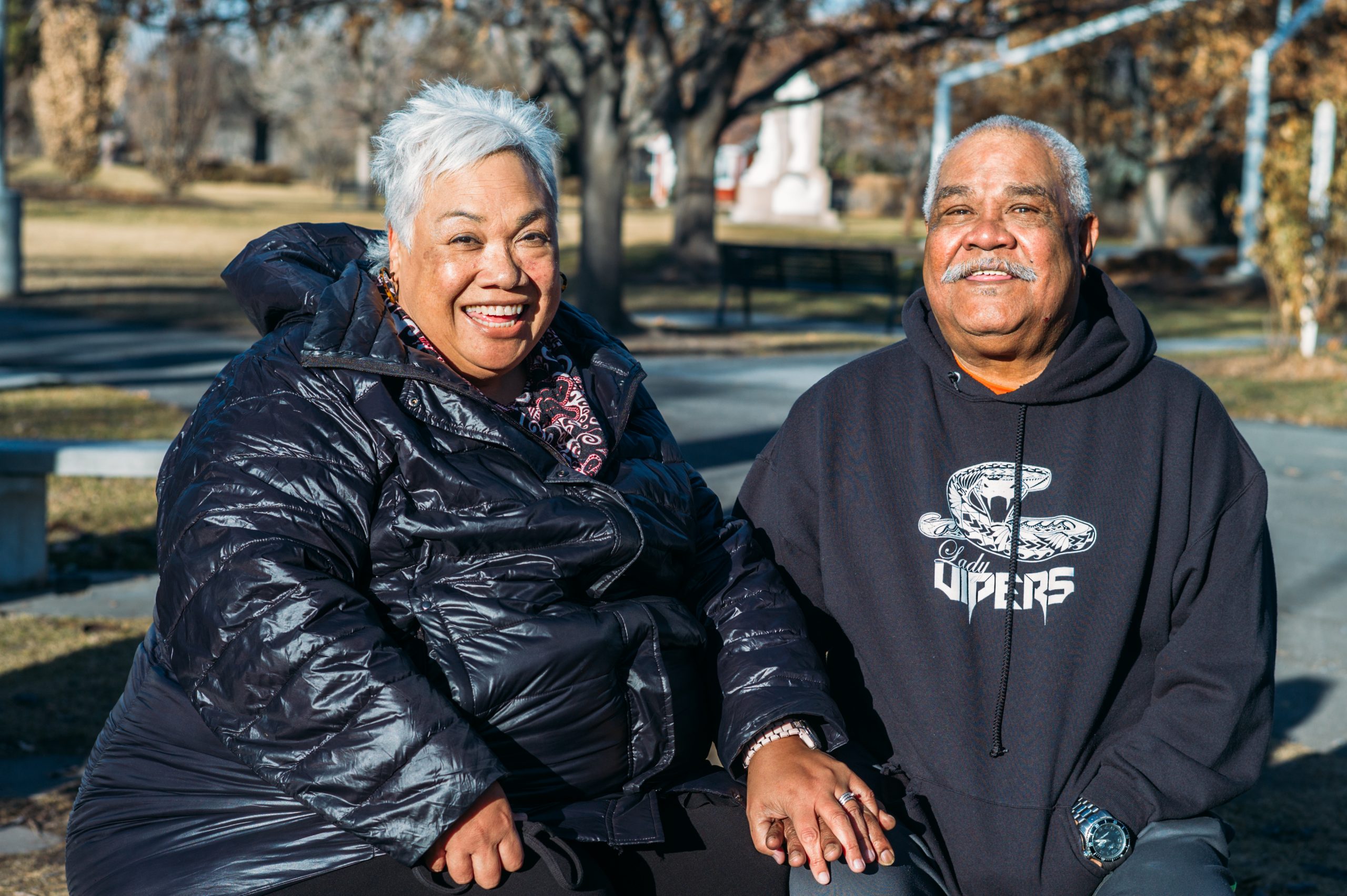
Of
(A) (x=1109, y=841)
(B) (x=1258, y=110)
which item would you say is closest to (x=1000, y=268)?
(A) (x=1109, y=841)

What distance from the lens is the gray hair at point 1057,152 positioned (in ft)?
8.96

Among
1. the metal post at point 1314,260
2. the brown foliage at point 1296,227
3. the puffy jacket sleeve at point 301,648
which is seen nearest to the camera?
the puffy jacket sleeve at point 301,648

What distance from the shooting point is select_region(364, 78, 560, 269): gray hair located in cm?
250

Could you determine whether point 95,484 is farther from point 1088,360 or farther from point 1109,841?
point 1109,841

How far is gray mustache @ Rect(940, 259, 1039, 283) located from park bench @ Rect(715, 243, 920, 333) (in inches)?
565

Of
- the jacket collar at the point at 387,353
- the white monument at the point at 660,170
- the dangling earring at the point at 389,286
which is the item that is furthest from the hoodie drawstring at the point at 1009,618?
the white monument at the point at 660,170

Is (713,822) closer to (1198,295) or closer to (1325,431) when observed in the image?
(1325,431)

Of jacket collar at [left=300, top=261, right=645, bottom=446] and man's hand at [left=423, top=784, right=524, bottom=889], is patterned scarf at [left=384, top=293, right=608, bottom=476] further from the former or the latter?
man's hand at [left=423, top=784, right=524, bottom=889]

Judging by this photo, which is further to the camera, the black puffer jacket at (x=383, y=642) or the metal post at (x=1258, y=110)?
Result: the metal post at (x=1258, y=110)

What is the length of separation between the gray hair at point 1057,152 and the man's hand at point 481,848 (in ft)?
4.84

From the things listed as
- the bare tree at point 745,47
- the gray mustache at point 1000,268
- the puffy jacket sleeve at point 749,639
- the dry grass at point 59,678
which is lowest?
the dry grass at point 59,678

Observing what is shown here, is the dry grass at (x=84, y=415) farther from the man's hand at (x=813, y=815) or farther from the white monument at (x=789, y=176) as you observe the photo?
the white monument at (x=789, y=176)

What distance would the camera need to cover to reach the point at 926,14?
17.1 m

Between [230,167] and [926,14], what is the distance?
53.9 meters
